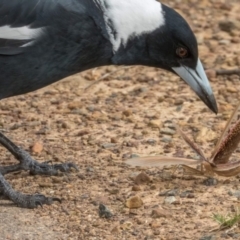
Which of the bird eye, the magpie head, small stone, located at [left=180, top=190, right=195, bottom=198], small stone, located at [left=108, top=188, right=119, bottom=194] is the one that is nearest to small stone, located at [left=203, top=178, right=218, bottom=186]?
small stone, located at [left=180, top=190, right=195, bottom=198]

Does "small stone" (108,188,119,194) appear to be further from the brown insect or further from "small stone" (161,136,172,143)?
"small stone" (161,136,172,143)

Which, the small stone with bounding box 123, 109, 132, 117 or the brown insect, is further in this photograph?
the small stone with bounding box 123, 109, 132, 117

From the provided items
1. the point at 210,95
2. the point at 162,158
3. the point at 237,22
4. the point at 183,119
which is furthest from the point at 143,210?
the point at 237,22

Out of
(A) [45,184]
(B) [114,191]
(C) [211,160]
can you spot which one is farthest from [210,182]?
(A) [45,184]

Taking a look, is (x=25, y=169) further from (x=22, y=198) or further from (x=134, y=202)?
(x=134, y=202)

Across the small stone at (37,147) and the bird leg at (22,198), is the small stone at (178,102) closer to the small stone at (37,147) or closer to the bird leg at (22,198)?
the small stone at (37,147)

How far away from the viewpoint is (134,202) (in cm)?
403

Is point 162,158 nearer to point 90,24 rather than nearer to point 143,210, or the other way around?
point 143,210

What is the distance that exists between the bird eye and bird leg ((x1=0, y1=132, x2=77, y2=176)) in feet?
2.58

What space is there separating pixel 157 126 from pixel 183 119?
7.8 inches

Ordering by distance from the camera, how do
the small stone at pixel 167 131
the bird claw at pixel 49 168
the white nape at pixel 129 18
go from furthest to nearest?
the small stone at pixel 167 131
the bird claw at pixel 49 168
the white nape at pixel 129 18

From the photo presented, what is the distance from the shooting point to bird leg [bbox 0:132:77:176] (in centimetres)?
447

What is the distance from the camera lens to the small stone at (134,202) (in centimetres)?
402

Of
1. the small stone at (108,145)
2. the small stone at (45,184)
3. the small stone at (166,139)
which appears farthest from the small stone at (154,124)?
the small stone at (45,184)
